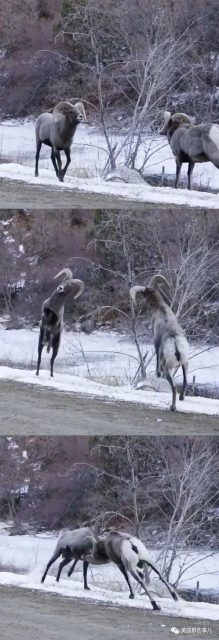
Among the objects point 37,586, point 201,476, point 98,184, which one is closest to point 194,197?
point 98,184

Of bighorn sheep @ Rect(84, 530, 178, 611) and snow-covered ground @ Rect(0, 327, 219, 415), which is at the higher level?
snow-covered ground @ Rect(0, 327, 219, 415)

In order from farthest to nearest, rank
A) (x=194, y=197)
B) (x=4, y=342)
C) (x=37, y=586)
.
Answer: (x=4, y=342) < (x=194, y=197) < (x=37, y=586)

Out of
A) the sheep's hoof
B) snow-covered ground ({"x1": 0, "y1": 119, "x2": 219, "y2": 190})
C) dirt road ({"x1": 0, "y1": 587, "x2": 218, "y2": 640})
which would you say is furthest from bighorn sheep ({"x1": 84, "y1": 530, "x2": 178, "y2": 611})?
snow-covered ground ({"x1": 0, "y1": 119, "x2": 219, "y2": 190})

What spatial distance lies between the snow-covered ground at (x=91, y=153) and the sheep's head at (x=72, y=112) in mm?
9038

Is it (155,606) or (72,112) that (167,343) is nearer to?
(155,606)

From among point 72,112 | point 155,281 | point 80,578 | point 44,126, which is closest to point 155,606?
point 155,281

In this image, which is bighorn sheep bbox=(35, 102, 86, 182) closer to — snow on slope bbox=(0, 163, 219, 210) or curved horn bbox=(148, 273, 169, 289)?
snow on slope bbox=(0, 163, 219, 210)

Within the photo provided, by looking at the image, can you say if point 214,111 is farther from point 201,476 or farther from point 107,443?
point 201,476

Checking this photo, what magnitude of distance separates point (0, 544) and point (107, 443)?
3.42 m

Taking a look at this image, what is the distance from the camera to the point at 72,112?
63.5ft

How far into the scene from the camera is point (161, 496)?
90.8ft

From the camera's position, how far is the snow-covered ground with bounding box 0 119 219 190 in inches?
1219

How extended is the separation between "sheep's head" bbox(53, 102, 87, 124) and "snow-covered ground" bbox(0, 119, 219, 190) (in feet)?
29.7

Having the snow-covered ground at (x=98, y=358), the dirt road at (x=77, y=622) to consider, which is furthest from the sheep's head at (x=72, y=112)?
the dirt road at (x=77, y=622)
